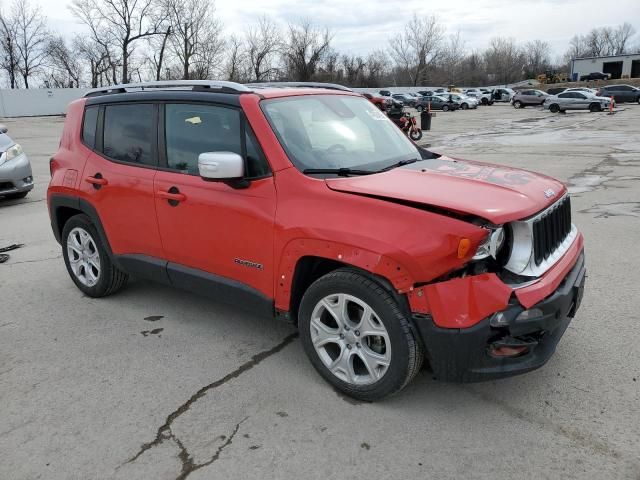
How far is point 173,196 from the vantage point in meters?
3.75

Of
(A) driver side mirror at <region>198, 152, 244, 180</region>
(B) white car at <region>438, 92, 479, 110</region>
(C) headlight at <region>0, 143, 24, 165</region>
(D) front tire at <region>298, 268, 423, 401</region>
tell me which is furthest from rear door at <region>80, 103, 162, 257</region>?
(B) white car at <region>438, 92, 479, 110</region>

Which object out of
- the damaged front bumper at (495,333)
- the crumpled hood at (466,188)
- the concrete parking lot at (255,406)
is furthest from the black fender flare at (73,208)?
the damaged front bumper at (495,333)

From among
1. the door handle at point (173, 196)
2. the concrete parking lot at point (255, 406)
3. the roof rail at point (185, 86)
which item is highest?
the roof rail at point (185, 86)

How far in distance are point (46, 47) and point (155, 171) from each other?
249ft

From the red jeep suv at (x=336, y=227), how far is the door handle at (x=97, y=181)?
0.02 m

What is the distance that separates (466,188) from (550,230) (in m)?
0.59

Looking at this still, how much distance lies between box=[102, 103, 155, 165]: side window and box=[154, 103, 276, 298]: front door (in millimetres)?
191

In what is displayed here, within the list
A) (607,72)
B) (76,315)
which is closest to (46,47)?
(76,315)

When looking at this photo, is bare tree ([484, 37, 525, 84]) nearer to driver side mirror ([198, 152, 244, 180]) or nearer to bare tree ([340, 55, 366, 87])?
bare tree ([340, 55, 366, 87])

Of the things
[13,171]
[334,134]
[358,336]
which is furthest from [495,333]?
[13,171]

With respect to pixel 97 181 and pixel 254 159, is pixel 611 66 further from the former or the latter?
pixel 254 159

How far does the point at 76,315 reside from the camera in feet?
14.8

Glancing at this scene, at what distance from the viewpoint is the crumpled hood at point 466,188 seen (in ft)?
9.01

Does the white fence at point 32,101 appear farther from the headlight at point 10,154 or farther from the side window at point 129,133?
the side window at point 129,133
